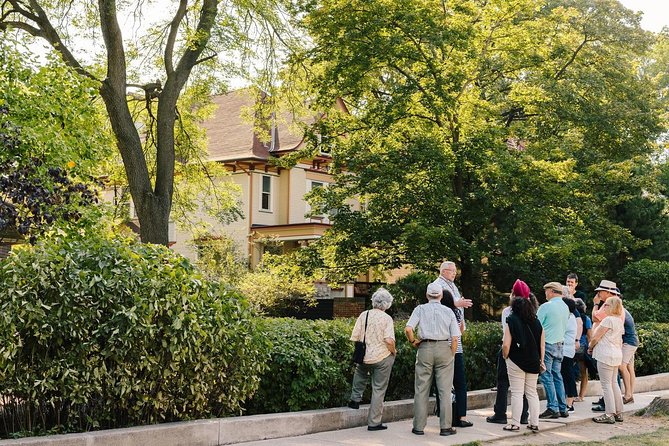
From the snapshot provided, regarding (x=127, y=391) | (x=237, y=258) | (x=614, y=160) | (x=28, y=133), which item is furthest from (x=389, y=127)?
(x=237, y=258)

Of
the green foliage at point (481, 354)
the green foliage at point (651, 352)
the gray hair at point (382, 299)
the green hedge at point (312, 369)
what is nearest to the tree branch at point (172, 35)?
the green foliage at point (481, 354)

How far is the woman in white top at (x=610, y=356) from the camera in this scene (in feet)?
41.9

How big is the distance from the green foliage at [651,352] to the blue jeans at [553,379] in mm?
6278

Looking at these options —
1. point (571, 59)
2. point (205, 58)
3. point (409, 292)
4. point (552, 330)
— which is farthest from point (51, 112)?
point (571, 59)

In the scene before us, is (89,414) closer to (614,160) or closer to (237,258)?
(614,160)

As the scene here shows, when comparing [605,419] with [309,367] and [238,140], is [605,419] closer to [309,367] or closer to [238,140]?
[309,367]

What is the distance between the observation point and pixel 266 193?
43.7 metres

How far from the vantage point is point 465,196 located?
22.3 m

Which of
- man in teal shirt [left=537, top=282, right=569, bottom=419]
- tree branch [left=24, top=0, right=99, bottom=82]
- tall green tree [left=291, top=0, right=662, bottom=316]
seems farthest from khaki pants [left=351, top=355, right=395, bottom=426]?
tree branch [left=24, top=0, right=99, bottom=82]

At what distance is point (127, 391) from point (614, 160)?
68.5 ft

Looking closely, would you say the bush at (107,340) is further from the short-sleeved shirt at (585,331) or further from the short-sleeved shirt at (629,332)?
the short-sleeved shirt at (629,332)

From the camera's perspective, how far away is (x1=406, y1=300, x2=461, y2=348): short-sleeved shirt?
10.9m

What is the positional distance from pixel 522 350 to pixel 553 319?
154 centimetres

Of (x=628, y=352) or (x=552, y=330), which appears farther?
(x=628, y=352)
